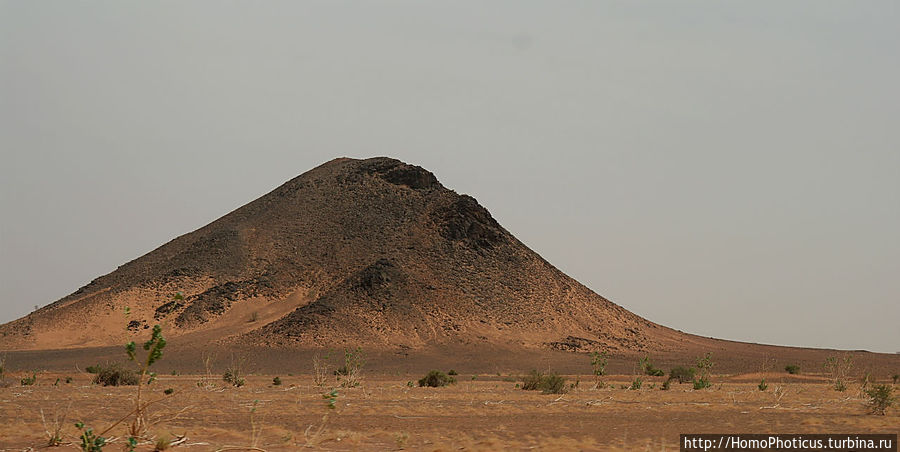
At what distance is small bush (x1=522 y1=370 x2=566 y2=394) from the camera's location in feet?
88.5

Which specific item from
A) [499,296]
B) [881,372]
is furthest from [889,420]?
[499,296]

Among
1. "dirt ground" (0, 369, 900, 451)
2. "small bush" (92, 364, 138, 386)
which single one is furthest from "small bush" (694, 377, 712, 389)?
"small bush" (92, 364, 138, 386)

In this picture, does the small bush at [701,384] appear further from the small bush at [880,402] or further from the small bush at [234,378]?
the small bush at [234,378]

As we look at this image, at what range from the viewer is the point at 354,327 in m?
59.1

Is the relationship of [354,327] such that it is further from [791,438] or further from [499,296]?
[791,438]

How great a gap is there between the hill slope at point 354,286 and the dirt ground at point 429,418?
110ft

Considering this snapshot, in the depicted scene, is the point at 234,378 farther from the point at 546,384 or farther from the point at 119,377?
the point at 546,384

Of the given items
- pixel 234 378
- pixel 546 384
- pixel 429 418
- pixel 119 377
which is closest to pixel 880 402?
pixel 429 418

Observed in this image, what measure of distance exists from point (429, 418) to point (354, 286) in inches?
1843

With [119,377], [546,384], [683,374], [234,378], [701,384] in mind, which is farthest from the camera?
[683,374]

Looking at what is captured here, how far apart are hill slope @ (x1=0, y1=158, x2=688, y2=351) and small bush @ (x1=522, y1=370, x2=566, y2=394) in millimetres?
28824

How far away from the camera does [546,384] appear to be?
27453 mm

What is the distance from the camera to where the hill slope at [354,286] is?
2408 inches

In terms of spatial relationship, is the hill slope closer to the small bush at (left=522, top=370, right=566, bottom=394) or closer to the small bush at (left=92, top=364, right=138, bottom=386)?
the small bush at (left=92, top=364, right=138, bottom=386)
